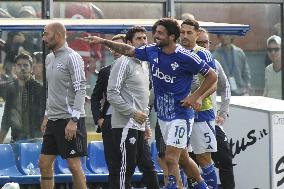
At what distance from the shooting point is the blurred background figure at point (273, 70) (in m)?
19.3

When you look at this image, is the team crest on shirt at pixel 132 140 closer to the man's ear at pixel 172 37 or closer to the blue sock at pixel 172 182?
the blue sock at pixel 172 182

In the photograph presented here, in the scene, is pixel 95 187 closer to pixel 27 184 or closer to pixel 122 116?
pixel 27 184

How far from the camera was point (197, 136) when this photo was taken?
13438mm

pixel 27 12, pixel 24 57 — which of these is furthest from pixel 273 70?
pixel 24 57

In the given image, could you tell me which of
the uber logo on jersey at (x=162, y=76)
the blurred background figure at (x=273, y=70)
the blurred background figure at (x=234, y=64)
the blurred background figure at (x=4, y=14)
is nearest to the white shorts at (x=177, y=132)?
the uber logo on jersey at (x=162, y=76)

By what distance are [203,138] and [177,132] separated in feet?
3.30

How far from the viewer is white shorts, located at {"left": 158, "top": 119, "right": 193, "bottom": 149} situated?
12.4 metres

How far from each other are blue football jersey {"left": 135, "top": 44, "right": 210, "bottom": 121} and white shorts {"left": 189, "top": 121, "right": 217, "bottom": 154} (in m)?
0.90

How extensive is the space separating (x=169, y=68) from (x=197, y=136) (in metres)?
1.32

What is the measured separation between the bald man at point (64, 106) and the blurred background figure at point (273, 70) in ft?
21.8

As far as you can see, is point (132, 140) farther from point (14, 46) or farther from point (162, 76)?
point (14, 46)

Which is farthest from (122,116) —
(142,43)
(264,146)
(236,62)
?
(236,62)

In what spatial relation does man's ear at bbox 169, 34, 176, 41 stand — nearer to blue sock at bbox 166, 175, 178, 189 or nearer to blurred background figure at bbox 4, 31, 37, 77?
blue sock at bbox 166, 175, 178, 189

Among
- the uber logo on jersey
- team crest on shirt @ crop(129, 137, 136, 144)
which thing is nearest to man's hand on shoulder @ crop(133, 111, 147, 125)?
Answer: team crest on shirt @ crop(129, 137, 136, 144)
